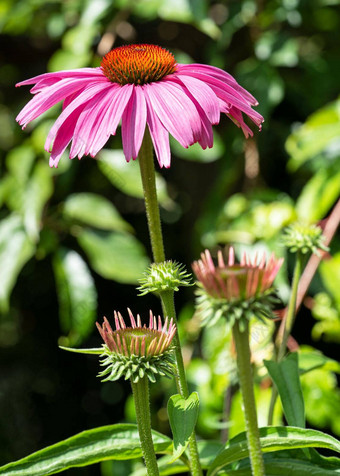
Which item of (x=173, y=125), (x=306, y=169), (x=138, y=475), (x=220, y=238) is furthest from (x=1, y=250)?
(x=173, y=125)

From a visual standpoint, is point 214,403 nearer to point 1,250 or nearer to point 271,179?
point 1,250

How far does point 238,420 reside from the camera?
964mm

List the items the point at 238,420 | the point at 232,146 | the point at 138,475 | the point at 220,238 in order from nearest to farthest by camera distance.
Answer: the point at 138,475
the point at 238,420
the point at 220,238
the point at 232,146

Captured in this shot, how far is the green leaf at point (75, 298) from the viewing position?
3.64ft

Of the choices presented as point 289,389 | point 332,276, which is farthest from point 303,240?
point 332,276

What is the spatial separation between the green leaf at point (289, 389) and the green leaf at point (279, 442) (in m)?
0.02

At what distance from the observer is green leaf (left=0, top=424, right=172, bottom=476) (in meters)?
0.55

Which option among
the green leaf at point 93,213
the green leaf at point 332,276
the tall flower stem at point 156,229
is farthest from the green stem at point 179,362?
the green leaf at point 93,213

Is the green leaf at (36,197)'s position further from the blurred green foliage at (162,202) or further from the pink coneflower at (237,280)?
the pink coneflower at (237,280)

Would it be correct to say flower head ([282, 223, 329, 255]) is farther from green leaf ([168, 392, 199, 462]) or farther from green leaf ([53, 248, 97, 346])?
green leaf ([53, 248, 97, 346])

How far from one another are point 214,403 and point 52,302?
28.8 inches

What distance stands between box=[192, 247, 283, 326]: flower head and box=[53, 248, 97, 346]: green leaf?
26.9 inches

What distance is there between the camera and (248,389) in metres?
0.47

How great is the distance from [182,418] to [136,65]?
30 centimetres
